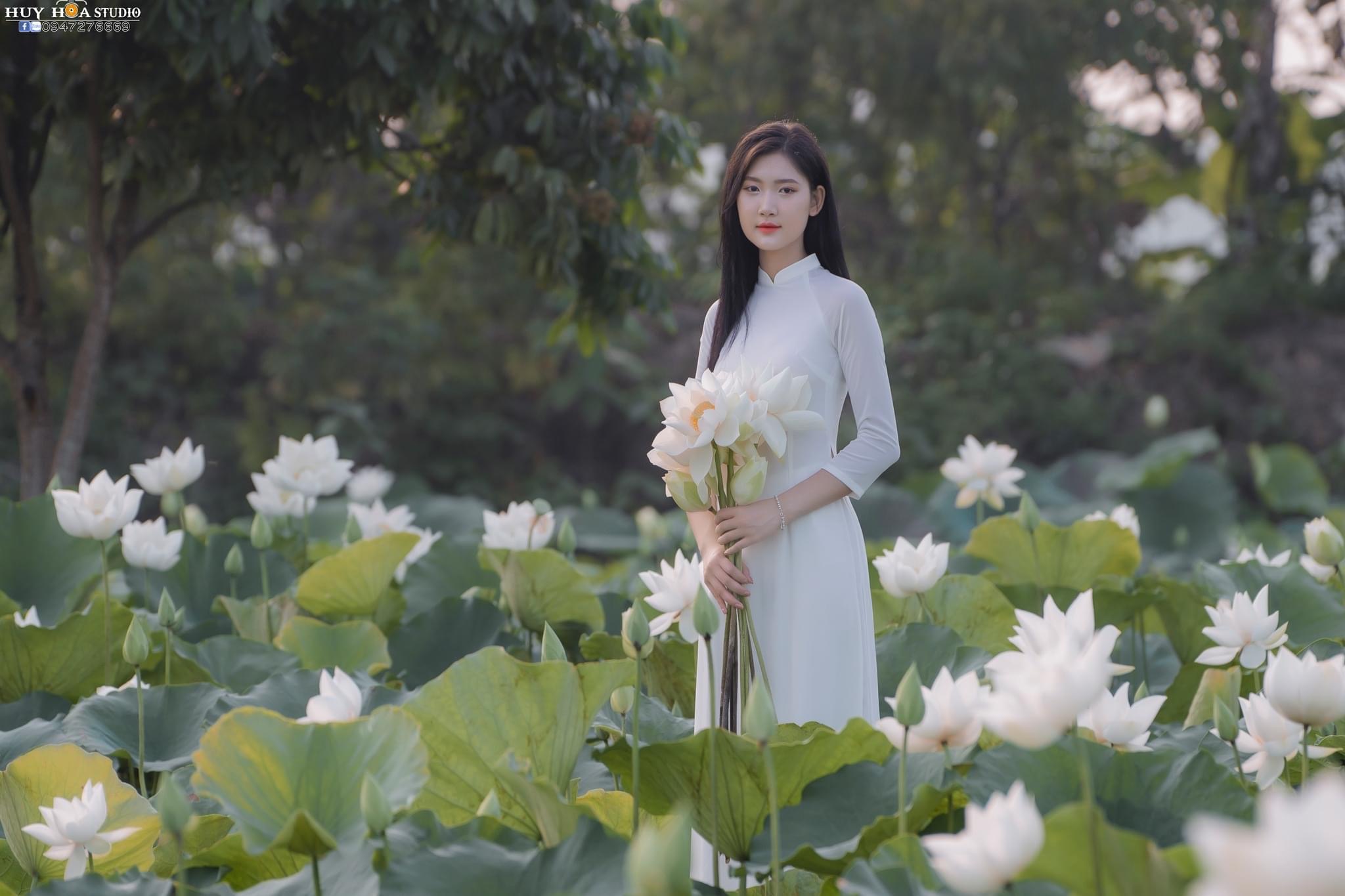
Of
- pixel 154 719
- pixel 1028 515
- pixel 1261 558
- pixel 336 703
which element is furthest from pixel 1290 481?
pixel 336 703

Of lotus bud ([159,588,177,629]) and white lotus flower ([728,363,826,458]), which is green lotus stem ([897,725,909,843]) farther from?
lotus bud ([159,588,177,629])

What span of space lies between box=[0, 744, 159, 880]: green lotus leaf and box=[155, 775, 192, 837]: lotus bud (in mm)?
390

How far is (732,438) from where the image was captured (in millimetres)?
1477

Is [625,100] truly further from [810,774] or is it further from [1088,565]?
[810,774]

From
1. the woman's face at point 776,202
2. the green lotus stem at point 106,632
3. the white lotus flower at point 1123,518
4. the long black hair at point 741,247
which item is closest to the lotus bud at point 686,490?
the long black hair at point 741,247

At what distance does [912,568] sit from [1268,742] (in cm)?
65

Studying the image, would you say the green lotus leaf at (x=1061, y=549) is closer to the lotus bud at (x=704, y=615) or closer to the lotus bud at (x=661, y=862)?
the lotus bud at (x=704, y=615)

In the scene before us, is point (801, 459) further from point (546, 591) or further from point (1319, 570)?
point (1319, 570)

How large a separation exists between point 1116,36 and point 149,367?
20.1ft

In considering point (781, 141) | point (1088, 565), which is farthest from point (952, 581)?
point (781, 141)

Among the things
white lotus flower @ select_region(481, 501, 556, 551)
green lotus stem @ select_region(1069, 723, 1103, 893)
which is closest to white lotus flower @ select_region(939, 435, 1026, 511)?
white lotus flower @ select_region(481, 501, 556, 551)

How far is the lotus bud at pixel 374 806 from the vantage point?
113 cm

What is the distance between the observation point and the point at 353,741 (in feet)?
4.22

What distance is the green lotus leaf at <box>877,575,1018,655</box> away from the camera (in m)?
2.33
